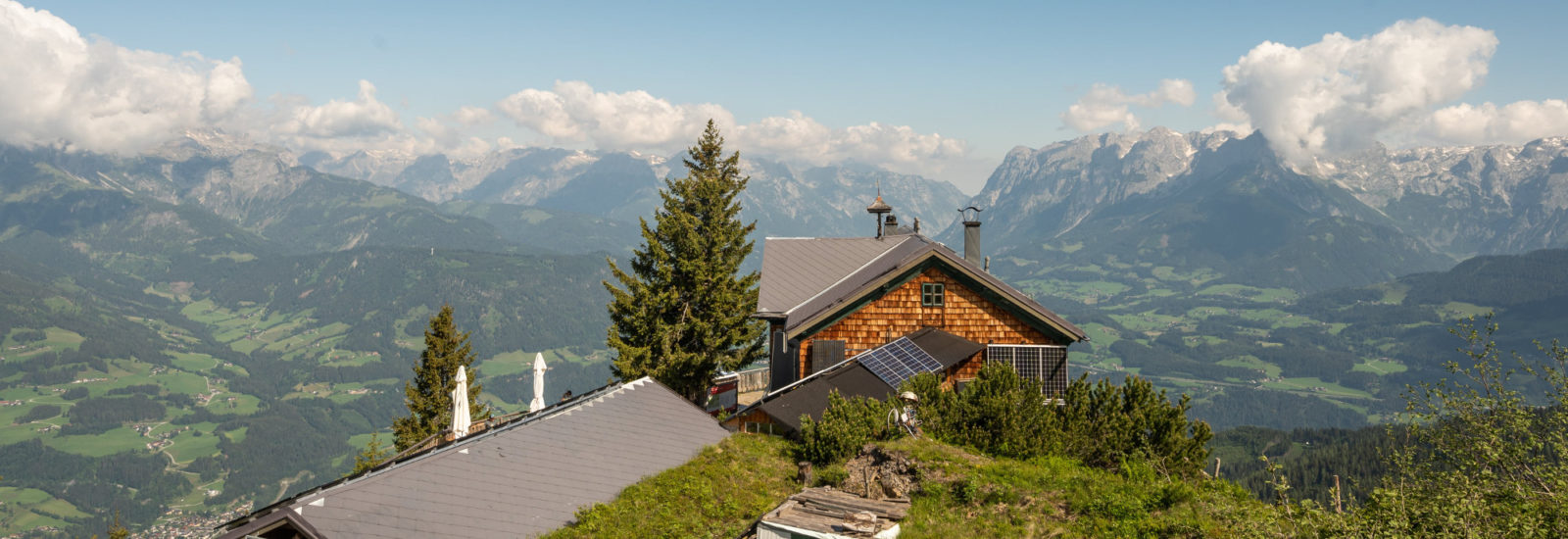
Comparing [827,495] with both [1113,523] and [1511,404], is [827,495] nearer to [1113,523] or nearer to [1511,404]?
[1113,523]

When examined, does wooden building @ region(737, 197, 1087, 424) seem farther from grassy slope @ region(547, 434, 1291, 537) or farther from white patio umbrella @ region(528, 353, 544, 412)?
grassy slope @ region(547, 434, 1291, 537)

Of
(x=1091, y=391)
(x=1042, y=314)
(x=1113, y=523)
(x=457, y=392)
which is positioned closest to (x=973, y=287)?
(x=1042, y=314)

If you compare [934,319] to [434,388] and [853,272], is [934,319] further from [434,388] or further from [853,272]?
[434,388]

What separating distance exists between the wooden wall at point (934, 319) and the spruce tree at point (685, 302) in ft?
20.7

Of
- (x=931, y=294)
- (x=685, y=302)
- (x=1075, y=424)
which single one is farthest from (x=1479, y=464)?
(x=685, y=302)

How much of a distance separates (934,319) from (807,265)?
23.5ft

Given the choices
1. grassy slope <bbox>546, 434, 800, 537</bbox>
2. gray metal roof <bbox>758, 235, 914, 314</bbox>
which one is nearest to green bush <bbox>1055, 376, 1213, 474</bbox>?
grassy slope <bbox>546, 434, 800, 537</bbox>

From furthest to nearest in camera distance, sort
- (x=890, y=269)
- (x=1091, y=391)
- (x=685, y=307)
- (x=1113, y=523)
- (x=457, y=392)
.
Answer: (x=685, y=307)
(x=890, y=269)
(x=457, y=392)
(x=1091, y=391)
(x=1113, y=523)

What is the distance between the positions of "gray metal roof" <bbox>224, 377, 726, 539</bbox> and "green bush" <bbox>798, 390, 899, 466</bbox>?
236cm

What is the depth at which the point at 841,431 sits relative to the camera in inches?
711

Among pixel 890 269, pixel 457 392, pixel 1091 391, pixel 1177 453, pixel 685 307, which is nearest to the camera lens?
pixel 1177 453

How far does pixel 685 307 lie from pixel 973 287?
11.6 metres

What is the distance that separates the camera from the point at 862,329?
2902 centimetres

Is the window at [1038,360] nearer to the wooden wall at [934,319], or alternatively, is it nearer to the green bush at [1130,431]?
the wooden wall at [934,319]
